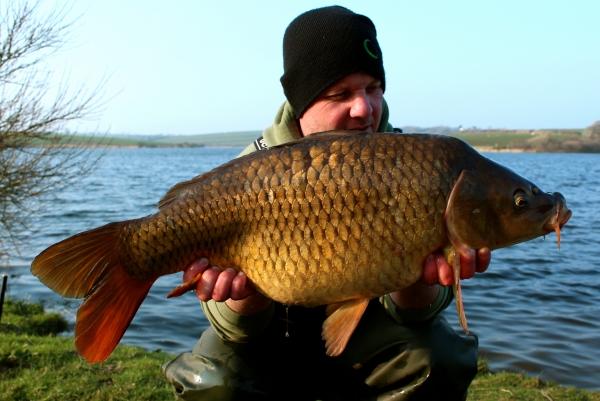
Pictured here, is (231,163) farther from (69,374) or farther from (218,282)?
(69,374)

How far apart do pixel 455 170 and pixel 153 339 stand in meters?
4.42

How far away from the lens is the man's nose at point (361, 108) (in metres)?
2.52

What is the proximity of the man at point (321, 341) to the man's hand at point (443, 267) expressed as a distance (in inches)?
17.5

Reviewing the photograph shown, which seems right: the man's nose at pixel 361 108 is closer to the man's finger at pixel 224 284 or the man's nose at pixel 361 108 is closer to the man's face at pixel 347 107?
the man's face at pixel 347 107

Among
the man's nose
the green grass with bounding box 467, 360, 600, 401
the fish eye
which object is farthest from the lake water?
the fish eye

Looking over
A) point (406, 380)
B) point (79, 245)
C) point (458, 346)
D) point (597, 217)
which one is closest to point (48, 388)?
point (79, 245)

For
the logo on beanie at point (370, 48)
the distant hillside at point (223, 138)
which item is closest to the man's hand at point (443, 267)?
the logo on beanie at point (370, 48)

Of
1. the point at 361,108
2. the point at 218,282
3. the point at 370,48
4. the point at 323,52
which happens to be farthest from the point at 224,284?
the point at 370,48

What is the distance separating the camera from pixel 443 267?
1896 millimetres

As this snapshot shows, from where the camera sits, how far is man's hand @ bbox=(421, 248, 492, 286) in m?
1.89

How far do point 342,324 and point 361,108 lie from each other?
1003 mm

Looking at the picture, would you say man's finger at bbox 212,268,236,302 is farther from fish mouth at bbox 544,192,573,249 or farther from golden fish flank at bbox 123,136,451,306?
fish mouth at bbox 544,192,573,249

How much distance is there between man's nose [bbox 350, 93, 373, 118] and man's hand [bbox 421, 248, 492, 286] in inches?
33.2

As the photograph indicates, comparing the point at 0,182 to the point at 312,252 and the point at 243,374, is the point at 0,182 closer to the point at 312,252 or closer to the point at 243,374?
the point at 243,374
